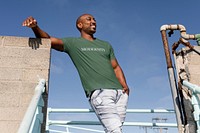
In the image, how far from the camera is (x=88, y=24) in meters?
2.76

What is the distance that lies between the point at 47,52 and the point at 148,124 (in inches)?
64.3

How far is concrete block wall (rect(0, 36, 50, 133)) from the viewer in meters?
2.11

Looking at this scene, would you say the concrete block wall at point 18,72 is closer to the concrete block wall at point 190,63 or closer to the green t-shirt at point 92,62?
the green t-shirt at point 92,62

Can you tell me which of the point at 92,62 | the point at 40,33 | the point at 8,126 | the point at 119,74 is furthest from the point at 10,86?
the point at 119,74

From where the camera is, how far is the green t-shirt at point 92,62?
2.29 metres

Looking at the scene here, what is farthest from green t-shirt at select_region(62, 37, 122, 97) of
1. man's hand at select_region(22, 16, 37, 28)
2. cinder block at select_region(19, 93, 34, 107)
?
cinder block at select_region(19, 93, 34, 107)

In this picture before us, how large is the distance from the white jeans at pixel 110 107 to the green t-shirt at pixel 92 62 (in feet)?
0.24

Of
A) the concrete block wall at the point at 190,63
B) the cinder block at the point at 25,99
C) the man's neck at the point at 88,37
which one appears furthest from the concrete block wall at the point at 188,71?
the cinder block at the point at 25,99

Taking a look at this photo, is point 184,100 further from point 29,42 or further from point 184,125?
point 29,42

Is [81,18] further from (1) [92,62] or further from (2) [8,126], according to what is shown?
(2) [8,126]

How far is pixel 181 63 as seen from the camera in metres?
3.22

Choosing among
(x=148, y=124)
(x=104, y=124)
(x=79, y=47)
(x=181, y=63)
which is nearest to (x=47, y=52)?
(x=79, y=47)

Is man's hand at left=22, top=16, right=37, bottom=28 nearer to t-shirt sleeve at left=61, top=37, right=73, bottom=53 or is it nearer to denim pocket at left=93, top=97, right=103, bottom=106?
t-shirt sleeve at left=61, top=37, right=73, bottom=53

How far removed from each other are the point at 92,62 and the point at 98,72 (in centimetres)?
13
